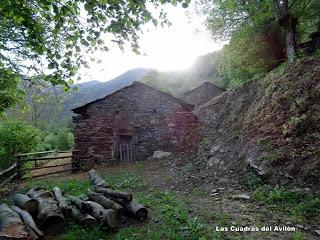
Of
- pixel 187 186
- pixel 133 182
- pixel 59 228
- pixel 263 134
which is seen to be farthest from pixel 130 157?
pixel 59 228

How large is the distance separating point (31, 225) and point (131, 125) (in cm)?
1128

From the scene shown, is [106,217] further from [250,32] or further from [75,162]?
[250,32]

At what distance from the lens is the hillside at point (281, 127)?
21.7ft

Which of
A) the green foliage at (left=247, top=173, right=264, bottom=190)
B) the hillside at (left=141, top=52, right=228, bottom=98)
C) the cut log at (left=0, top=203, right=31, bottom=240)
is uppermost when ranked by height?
the hillside at (left=141, top=52, right=228, bottom=98)

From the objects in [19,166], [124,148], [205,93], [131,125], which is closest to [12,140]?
[19,166]

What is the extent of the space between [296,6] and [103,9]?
12.5 m

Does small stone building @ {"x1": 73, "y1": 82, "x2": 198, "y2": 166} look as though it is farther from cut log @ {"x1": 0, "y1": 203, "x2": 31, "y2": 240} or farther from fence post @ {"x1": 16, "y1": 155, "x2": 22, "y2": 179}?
cut log @ {"x1": 0, "y1": 203, "x2": 31, "y2": 240}

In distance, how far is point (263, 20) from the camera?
1568 cm

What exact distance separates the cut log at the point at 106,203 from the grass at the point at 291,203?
3.31m

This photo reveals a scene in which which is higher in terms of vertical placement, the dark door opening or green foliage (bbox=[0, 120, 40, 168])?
green foliage (bbox=[0, 120, 40, 168])

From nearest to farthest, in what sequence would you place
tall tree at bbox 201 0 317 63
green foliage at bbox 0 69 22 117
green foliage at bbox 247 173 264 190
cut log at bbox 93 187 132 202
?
1. cut log at bbox 93 187 132 202
2. green foliage at bbox 247 173 264 190
3. green foliage at bbox 0 69 22 117
4. tall tree at bbox 201 0 317 63

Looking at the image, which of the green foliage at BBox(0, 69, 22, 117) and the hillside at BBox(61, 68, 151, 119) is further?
the hillside at BBox(61, 68, 151, 119)

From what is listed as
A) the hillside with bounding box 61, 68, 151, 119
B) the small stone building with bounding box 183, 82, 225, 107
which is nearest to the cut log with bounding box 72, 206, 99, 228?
the small stone building with bounding box 183, 82, 225, 107

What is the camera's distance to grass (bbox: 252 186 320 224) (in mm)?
5059
